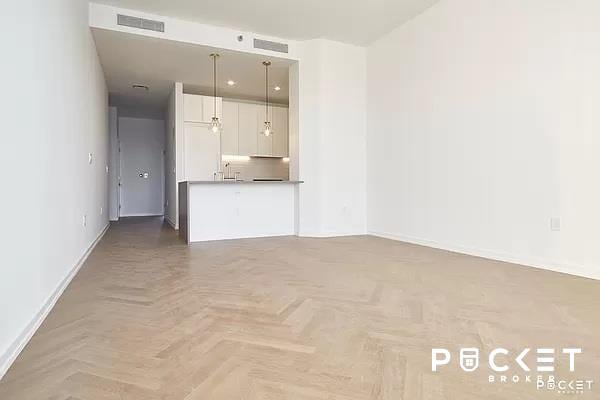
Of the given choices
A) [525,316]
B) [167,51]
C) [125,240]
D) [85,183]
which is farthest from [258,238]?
[525,316]

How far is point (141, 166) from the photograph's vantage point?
420 inches

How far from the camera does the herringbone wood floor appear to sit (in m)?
1.44

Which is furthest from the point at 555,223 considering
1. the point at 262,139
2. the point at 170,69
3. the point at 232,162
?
the point at 232,162

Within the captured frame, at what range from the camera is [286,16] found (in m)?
5.03

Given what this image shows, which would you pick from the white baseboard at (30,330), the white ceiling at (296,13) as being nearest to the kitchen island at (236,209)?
the white ceiling at (296,13)

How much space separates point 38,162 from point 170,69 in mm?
4761

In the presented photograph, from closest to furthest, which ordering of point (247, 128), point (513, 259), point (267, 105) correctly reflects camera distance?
1. point (513, 259)
2. point (247, 128)
3. point (267, 105)

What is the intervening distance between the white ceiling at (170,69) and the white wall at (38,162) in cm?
161

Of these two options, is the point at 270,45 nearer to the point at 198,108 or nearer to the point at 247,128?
the point at 198,108

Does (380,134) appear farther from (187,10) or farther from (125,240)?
(125,240)

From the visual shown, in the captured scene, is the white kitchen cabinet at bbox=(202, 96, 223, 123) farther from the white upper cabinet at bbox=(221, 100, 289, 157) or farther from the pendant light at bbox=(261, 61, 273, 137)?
the pendant light at bbox=(261, 61, 273, 137)

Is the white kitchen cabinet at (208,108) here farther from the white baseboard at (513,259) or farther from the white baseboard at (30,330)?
the white baseboard at (30,330)

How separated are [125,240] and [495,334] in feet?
17.3

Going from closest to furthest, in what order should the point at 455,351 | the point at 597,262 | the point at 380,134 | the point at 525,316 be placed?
the point at 455,351
the point at 525,316
the point at 597,262
the point at 380,134
